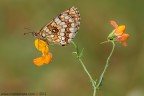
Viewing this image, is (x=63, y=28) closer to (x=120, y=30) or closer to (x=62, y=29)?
(x=62, y=29)

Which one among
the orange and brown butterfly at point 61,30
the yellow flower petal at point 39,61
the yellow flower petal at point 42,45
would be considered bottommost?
the yellow flower petal at point 39,61

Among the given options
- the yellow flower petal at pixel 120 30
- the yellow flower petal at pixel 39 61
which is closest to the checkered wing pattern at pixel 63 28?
the yellow flower petal at pixel 39 61

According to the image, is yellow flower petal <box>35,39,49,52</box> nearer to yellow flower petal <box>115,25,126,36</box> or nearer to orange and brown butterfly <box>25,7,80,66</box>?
orange and brown butterfly <box>25,7,80,66</box>

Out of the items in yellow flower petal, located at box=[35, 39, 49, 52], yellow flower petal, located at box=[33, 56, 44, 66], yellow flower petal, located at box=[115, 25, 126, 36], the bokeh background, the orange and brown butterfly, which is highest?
the orange and brown butterfly

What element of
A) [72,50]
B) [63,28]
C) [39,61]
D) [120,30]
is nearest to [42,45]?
[39,61]

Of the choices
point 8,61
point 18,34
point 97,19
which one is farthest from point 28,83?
point 97,19

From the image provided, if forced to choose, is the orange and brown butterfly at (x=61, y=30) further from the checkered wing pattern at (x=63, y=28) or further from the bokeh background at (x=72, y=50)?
the bokeh background at (x=72, y=50)

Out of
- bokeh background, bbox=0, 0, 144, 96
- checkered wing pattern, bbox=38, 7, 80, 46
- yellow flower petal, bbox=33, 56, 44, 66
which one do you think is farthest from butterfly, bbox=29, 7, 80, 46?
bokeh background, bbox=0, 0, 144, 96
